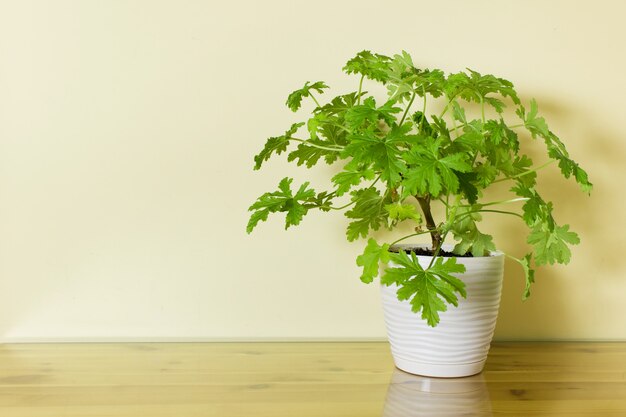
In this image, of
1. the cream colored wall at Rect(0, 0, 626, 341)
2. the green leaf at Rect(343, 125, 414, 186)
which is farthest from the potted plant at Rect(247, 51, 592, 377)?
the cream colored wall at Rect(0, 0, 626, 341)

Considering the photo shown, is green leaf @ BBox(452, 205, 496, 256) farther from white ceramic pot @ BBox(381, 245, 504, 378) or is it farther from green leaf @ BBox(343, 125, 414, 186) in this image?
green leaf @ BBox(343, 125, 414, 186)

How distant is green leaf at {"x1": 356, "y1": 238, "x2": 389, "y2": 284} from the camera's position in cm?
121

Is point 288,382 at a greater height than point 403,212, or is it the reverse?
point 403,212

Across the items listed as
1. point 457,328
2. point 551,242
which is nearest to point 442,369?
point 457,328

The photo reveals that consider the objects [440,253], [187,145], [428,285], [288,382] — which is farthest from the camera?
[187,145]

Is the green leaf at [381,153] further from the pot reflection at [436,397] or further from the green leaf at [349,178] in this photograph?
the pot reflection at [436,397]

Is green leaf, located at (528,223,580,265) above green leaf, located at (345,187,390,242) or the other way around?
the other way around

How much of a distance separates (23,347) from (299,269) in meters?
0.61

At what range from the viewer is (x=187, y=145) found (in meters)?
1.58

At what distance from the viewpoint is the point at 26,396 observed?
3.92ft

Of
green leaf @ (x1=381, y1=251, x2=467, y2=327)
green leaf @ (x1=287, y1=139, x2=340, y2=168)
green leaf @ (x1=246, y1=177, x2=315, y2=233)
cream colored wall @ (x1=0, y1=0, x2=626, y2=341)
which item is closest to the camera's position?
green leaf @ (x1=381, y1=251, x2=467, y2=327)

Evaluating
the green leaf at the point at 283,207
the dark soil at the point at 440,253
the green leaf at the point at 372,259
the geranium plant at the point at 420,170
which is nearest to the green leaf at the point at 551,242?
the geranium plant at the point at 420,170

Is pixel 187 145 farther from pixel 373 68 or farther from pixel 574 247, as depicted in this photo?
pixel 574 247

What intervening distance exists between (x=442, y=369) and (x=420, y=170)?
1.31 ft
